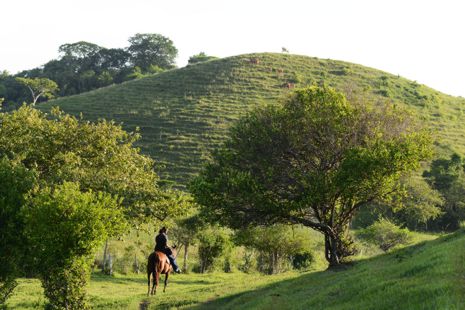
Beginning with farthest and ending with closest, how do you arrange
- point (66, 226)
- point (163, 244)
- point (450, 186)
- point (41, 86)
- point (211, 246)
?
point (41, 86), point (450, 186), point (211, 246), point (163, 244), point (66, 226)

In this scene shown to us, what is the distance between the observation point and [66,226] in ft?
62.3

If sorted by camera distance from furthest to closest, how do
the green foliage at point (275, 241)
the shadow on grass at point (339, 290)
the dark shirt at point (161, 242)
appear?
1. the green foliage at point (275, 241)
2. the dark shirt at point (161, 242)
3. the shadow on grass at point (339, 290)

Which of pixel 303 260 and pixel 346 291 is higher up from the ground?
pixel 346 291

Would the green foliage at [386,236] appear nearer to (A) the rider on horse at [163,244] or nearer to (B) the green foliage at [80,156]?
(A) the rider on horse at [163,244]

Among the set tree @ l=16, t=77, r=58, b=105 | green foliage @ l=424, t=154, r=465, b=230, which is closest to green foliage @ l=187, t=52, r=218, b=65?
tree @ l=16, t=77, r=58, b=105

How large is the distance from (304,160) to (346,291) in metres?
11.7

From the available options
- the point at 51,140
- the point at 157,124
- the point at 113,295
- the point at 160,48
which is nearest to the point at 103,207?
the point at 51,140

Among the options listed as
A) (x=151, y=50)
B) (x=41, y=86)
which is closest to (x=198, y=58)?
(x=151, y=50)

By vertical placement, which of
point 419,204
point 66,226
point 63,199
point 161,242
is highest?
point 419,204

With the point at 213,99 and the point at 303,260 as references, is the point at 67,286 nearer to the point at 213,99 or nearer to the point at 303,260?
the point at 303,260

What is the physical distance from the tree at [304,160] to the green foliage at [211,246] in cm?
1735

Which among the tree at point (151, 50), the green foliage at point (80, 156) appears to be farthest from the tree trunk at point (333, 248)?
the tree at point (151, 50)

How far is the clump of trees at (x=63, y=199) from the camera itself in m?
19.3

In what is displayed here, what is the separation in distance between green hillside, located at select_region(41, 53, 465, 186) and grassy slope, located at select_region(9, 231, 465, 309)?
4352cm
